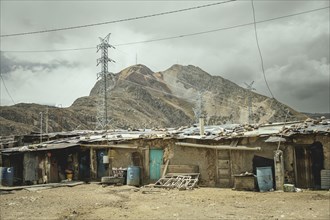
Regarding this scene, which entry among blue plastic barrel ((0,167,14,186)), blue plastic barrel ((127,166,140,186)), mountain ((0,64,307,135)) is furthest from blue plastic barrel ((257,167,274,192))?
mountain ((0,64,307,135))

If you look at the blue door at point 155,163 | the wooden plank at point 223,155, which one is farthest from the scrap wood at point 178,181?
the wooden plank at point 223,155

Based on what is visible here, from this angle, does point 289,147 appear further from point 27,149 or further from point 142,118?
point 142,118

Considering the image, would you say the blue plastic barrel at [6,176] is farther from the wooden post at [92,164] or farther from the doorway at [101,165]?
the doorway at [101,165]

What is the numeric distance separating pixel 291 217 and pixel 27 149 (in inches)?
699

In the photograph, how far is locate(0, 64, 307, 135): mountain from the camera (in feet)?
212

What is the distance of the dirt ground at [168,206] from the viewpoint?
9.95 metres

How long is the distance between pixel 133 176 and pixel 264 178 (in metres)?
7.22

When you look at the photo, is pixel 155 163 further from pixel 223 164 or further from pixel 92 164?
pixel 92 164

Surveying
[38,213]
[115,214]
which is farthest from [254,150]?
[38,213]

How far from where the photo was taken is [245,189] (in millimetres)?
16234

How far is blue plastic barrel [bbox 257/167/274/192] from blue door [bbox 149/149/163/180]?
6.10 metres

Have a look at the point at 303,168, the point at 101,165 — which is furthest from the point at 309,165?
the point at 101,165

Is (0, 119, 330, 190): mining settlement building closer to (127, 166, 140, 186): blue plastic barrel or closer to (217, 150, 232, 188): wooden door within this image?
(217, 150, 232, 188): wooden door

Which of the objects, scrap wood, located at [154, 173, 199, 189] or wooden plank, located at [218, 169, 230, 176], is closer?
scrap wood, located at [154, 173, 199, 189]
